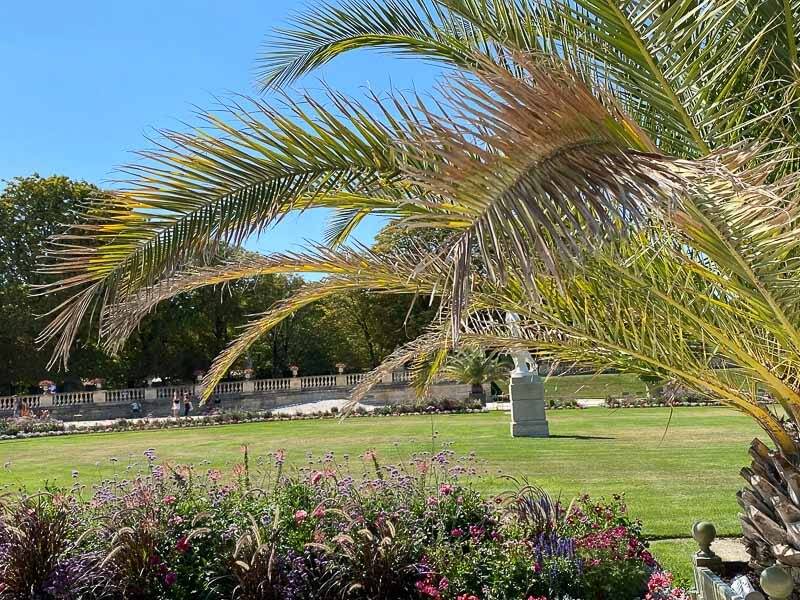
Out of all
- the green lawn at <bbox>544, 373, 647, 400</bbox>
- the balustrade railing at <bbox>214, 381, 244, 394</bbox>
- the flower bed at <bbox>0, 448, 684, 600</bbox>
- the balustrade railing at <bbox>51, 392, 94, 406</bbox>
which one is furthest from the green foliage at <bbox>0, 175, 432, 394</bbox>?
the flower bed at <bbox>0, 448, 684, 600</bbox>

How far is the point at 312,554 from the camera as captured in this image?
5.11 metres

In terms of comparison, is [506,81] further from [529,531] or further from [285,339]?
[285,339]

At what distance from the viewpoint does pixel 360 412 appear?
2911cm

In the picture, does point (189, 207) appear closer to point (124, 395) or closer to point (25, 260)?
point (124, 395)

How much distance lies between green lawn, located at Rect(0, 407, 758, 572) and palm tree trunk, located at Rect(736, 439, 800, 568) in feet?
6.55

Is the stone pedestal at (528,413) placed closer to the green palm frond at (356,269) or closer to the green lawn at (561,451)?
the green lawn at (561,451)

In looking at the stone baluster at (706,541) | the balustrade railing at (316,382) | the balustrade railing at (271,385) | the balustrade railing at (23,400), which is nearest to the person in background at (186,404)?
the balustrade railing at (271,385)

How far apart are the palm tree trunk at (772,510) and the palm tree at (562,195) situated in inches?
0.5

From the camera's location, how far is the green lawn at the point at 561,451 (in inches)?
354

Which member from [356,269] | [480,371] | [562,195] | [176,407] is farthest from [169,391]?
[562,195]

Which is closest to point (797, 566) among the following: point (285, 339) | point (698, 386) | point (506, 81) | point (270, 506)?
point (698, 386)

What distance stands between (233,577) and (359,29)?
12.1ft

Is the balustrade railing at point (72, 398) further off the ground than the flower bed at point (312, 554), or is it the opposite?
the balustrade railing at point (72, 398)

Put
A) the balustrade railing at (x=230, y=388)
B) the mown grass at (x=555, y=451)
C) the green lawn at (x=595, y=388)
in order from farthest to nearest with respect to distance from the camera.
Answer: the balustrade railing at (x=230, y=388), the green lawn at (x=595, y=388), the mown grass at (x=555, y=451)
